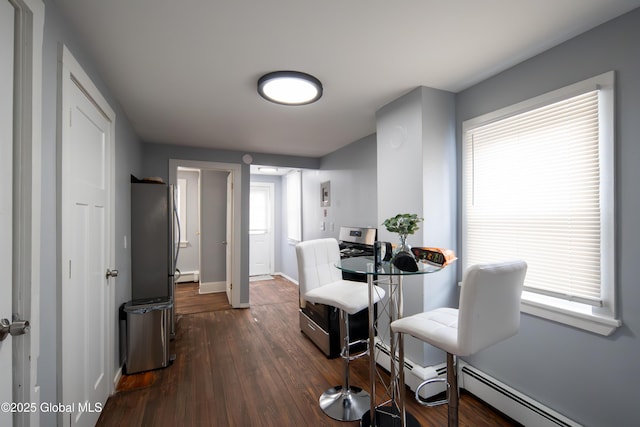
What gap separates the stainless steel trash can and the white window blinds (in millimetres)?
2634

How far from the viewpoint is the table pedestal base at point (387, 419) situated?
5.68 feet

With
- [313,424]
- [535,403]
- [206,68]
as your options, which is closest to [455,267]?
[535,403]

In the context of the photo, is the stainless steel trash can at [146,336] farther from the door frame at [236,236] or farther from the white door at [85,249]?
the door frame at [236,236]

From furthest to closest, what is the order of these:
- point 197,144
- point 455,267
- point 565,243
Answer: point 197,144
point 455,267
point 565,243

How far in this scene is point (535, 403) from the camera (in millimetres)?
1682

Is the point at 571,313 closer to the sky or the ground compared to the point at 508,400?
closer to the sky

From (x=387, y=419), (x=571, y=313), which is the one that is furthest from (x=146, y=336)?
(x=571, y=313)

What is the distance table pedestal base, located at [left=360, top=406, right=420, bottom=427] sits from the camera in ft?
5.68

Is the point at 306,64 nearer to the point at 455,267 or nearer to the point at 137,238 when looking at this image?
the point at 455,267

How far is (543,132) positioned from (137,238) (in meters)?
3.39

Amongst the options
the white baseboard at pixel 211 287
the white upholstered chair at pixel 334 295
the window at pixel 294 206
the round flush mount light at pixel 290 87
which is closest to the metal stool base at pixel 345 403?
the white upholstered chair at pixel 334 295

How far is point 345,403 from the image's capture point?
Result: 77.5 inches

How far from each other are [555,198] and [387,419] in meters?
1.68

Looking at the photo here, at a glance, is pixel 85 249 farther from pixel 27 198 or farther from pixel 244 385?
pixel 244 385
